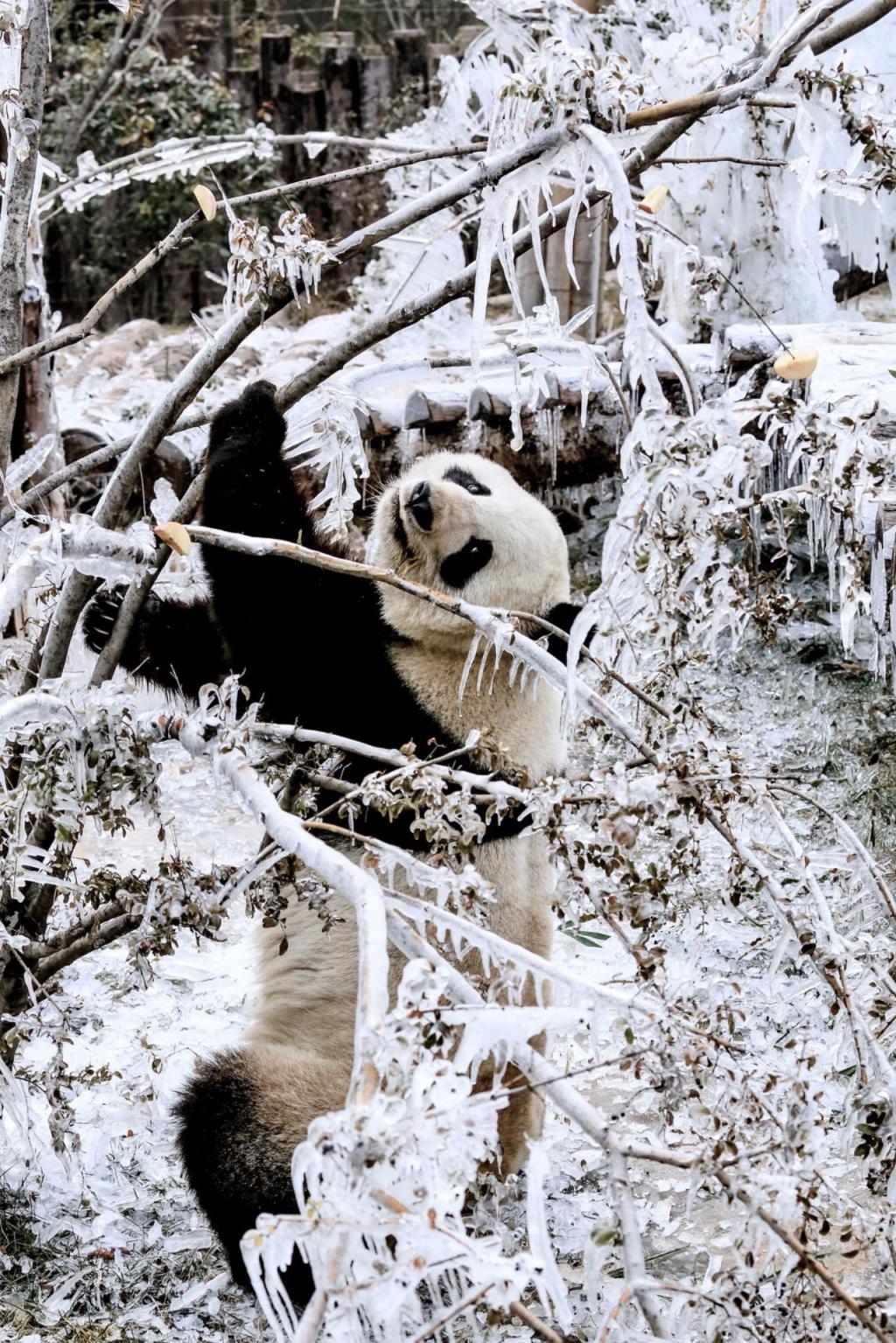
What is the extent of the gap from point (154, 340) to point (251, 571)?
7596 mm

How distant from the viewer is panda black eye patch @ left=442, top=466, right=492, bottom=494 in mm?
3535

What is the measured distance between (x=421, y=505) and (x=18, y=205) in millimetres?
1104

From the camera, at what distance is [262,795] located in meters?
2.17

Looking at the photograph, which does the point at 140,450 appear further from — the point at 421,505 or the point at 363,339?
the point at 421,505

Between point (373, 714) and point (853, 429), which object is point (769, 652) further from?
point (853, 429)

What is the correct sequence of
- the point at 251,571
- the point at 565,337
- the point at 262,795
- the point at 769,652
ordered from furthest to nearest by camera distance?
the point at 769,652 < the point at 251,571 < the point at 565,337 < the point at 262,795

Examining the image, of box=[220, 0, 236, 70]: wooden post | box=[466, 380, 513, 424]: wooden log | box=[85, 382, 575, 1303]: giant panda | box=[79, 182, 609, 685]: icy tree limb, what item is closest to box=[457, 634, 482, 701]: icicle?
box=[85, 382, 575, 1303]: giant panda

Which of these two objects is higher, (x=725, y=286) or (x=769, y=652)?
(x=725, y=286)

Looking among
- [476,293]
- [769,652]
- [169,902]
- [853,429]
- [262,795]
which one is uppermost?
[476,293]

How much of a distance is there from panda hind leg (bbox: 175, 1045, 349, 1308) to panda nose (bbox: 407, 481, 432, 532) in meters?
1.27

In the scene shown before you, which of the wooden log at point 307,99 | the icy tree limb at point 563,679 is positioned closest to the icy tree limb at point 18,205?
the icy tree limb at point 563,679

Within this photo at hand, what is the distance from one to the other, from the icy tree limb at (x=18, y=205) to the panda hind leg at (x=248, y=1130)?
136 cm

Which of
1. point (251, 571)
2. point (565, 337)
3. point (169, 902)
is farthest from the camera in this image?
point (251, 571)

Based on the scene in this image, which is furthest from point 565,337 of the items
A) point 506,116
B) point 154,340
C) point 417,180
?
point 154,340
